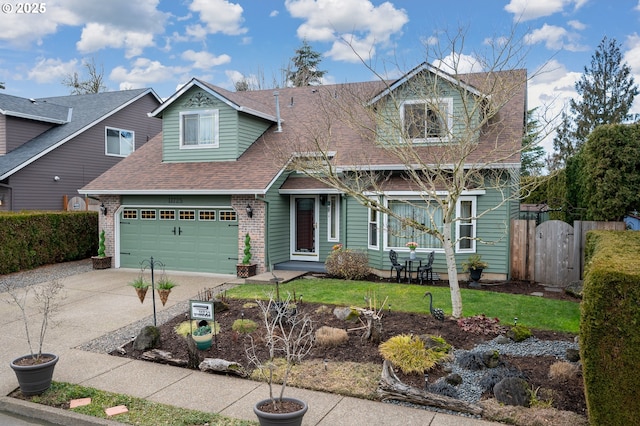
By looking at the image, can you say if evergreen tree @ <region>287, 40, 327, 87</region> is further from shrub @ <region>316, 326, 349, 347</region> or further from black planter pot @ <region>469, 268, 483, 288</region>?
shrub @ <region>316, 326, 349, 347</region>

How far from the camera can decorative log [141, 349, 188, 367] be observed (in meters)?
6.91

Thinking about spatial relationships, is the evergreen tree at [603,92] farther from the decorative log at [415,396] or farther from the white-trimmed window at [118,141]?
the decorative log at [415,396]

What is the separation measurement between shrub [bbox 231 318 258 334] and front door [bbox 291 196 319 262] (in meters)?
6.96

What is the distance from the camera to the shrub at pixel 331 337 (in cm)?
736

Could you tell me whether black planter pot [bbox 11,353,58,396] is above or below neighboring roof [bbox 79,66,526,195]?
below

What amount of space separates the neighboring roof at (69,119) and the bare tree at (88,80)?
1267 centimetres

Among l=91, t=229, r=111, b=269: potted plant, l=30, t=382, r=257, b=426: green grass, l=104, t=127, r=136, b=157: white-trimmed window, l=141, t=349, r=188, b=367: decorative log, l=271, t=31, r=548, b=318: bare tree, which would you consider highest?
l=104, t=127, r=136, b=157: white-trimmed window

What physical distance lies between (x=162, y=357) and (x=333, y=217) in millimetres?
8684

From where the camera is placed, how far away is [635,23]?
19.9 metres

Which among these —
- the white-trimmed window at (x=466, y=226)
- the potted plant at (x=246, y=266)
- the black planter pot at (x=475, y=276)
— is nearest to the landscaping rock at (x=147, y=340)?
the potted plant at (x=246, y=266)

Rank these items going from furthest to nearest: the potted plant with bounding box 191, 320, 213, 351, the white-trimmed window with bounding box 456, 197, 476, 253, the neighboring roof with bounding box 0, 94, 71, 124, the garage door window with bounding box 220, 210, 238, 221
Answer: the neighboring roof with bounding box 0, 94, 71, 124 → the garage door window with bounding box 220, 210, 238, 221 → the white-trimmed window with bounding box 456, 197, 476, 253 → the potted plant with bounding box 191, 320, 213, 351

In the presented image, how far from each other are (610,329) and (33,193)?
1990 centimetres

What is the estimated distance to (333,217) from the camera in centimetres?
1500

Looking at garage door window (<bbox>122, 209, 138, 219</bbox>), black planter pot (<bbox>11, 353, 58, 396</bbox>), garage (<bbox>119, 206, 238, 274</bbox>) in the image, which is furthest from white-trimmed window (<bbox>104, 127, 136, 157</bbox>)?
black planter pot (<bbox>11, 353, 58, 396</bbox>)
